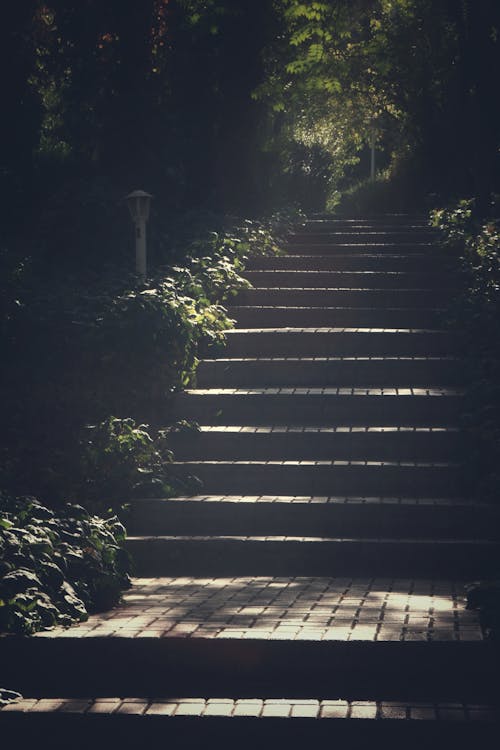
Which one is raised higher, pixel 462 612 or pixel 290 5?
pixel 290 5

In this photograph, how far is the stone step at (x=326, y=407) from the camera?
382 inches

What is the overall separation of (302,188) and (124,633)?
21.2m

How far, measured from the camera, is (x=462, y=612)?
6488 mm

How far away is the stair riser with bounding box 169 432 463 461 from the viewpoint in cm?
910

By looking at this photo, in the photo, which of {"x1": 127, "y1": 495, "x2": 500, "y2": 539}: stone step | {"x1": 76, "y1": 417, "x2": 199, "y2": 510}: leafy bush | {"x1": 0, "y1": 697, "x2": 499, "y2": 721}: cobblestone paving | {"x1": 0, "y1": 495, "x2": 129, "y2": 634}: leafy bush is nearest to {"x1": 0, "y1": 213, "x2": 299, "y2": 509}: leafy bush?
{"x1": 76, "y1": 417, "x2": 199, "y2": 510}: leafy bush

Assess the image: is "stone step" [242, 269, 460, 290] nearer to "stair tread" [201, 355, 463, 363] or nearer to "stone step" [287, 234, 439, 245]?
"stone step" [287, 234, 439, 245]

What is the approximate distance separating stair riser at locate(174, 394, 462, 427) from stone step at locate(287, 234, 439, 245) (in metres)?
6.15

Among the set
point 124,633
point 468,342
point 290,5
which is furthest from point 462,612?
point 290,5

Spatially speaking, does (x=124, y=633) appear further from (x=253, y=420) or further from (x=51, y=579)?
(x=253, y=420)

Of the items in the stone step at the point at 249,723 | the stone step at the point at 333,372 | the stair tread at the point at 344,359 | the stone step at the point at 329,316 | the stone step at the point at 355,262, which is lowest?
the stone step at the point at 249,723

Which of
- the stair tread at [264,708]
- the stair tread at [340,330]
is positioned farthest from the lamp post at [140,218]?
the stair tread at [264,708]

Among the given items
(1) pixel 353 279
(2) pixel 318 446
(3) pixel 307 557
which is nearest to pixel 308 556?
(3) pixel 307 557

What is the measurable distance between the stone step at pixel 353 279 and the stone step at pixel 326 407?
322 centimetres

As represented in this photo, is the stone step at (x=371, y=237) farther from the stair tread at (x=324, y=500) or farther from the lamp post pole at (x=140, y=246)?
the stair tread at (x=324, y=500)
